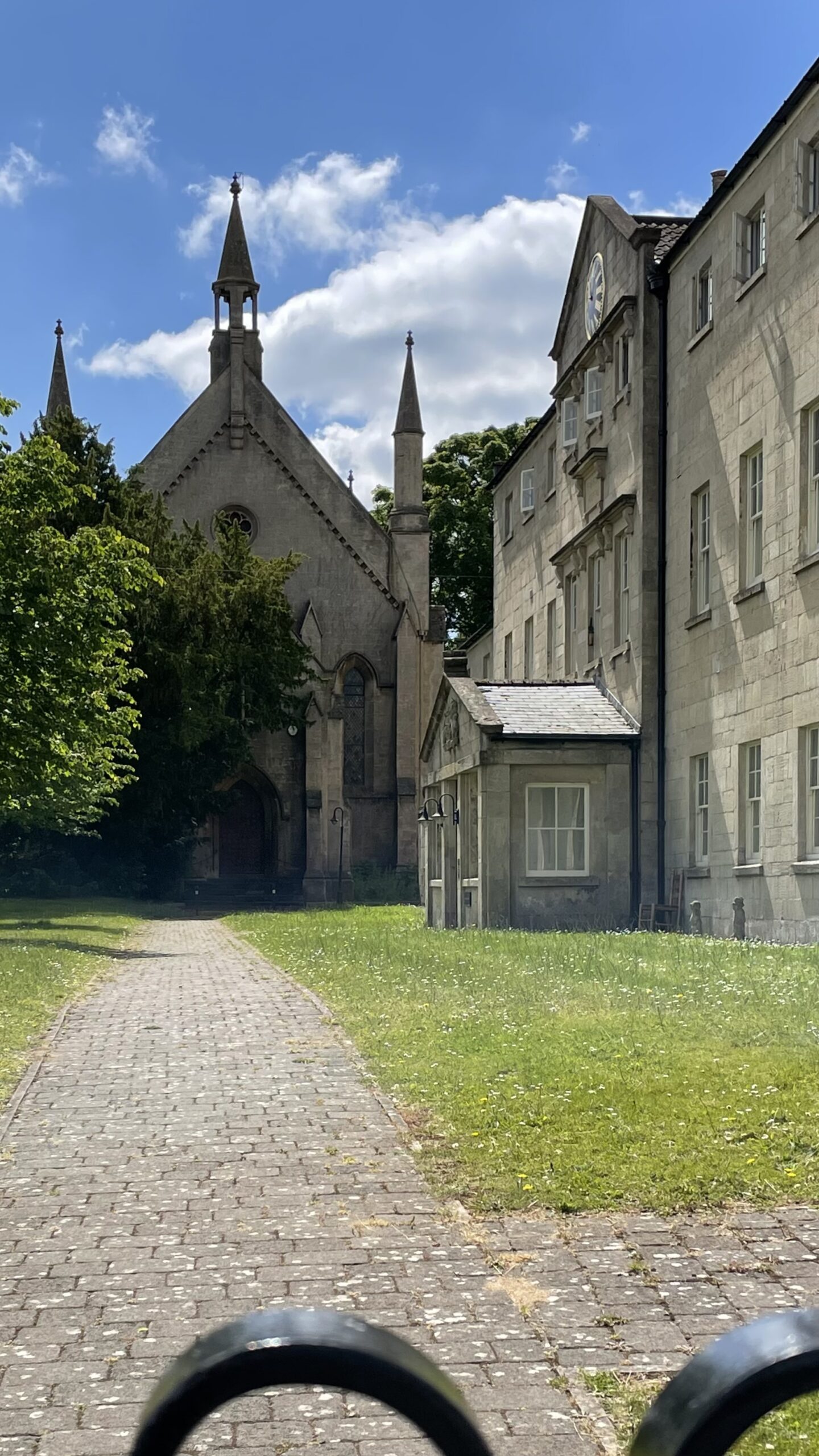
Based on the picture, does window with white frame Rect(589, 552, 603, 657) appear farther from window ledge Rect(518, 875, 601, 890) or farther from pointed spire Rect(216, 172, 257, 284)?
pointed spire Rect(216, 172, 257, 284)

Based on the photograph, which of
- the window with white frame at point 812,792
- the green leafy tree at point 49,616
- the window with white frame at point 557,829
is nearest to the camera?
the window with white frame at point 812,792

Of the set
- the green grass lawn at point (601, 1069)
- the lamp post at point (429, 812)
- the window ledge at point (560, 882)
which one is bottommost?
the green grass lawn at point (601, 1069)

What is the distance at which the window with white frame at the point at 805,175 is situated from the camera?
20.9m

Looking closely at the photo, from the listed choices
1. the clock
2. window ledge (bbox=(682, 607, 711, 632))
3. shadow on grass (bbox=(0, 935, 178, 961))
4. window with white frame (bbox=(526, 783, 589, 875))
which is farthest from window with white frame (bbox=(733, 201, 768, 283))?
shadow on grass (bbox=(0, 935, 178, 961))

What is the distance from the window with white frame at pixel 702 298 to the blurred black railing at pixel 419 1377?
82.5 feet

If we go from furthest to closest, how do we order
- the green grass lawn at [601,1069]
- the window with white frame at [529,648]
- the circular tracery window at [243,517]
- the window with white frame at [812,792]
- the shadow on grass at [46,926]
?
the circular tracery window at [243,517] → the window with white frame at [529,648] → the shadow on grass at [46,926] → the window with white frame at [812,792] → the green grass lawn at [601,1069]

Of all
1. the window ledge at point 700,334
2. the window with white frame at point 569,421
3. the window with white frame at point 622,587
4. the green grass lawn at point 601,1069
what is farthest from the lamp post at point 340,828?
the green grass lawn at point 601,1069

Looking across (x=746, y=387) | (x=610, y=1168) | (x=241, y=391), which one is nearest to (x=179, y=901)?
(x=241, y=391)

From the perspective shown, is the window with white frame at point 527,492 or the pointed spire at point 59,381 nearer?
the window with white frame at point 527,492

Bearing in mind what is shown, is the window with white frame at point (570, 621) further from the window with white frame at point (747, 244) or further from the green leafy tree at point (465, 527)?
the green leafy tree at point (465, 527)

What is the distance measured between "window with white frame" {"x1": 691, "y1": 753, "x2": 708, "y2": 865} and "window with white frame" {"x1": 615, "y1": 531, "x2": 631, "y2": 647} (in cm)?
408

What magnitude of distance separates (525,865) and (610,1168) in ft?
64.4

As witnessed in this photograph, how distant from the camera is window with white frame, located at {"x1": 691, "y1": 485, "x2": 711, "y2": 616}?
25.3 metres

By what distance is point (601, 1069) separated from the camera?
9727 millimetres
